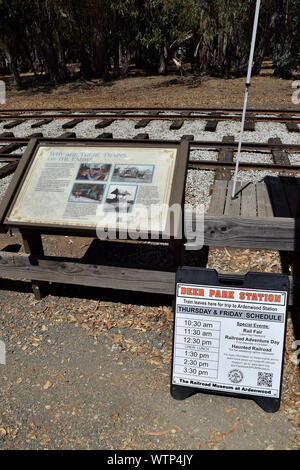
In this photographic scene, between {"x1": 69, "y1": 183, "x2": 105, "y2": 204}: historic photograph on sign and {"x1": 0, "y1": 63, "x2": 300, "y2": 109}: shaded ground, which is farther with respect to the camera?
{"x1": 0, "y1": 63, "x2": 300, "y2": 109}: shaded ground

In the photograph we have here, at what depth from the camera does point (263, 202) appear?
571 cm

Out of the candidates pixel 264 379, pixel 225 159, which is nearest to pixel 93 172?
pixel 264 379

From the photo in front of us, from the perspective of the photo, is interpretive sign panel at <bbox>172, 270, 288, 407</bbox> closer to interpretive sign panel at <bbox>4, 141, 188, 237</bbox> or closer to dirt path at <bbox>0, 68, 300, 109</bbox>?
interpretive sign panel at <bbox>4, 141, 188, 237</bbox>

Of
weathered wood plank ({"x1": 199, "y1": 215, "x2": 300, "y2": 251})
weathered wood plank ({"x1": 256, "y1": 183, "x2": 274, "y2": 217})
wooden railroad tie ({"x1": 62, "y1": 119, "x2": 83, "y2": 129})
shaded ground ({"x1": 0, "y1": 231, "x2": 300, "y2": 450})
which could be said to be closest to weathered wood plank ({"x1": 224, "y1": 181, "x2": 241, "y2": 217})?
weathered wood plank ({"x1": 256, "y1": 183, "x2": 274, "y2": 217})

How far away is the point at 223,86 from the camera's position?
1883cm

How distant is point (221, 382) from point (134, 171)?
2200 mm

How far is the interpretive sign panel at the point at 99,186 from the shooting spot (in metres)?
3.38

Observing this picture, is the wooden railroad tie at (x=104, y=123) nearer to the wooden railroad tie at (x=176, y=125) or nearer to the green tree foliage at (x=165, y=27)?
the wooden railroad tie at (x=176, y=125)

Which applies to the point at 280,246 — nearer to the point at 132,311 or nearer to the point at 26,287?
the point at 132,311

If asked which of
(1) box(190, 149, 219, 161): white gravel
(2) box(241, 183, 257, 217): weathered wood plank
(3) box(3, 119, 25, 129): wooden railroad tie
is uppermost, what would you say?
(2) box(241, 183, 257, 217): weathered wood plank

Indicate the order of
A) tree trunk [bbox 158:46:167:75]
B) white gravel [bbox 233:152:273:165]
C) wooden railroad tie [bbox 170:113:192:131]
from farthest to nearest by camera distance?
tree trunk [bbox 158:46:167:75] < wooden railroad tie [bbox 170:113:192:131] < white gravel [bbox 233:152:273:165]

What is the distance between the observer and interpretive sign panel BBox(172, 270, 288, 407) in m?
2.94

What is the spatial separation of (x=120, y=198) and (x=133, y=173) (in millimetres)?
317

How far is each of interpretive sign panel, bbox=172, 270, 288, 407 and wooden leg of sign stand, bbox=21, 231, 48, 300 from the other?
2101 millimetres
